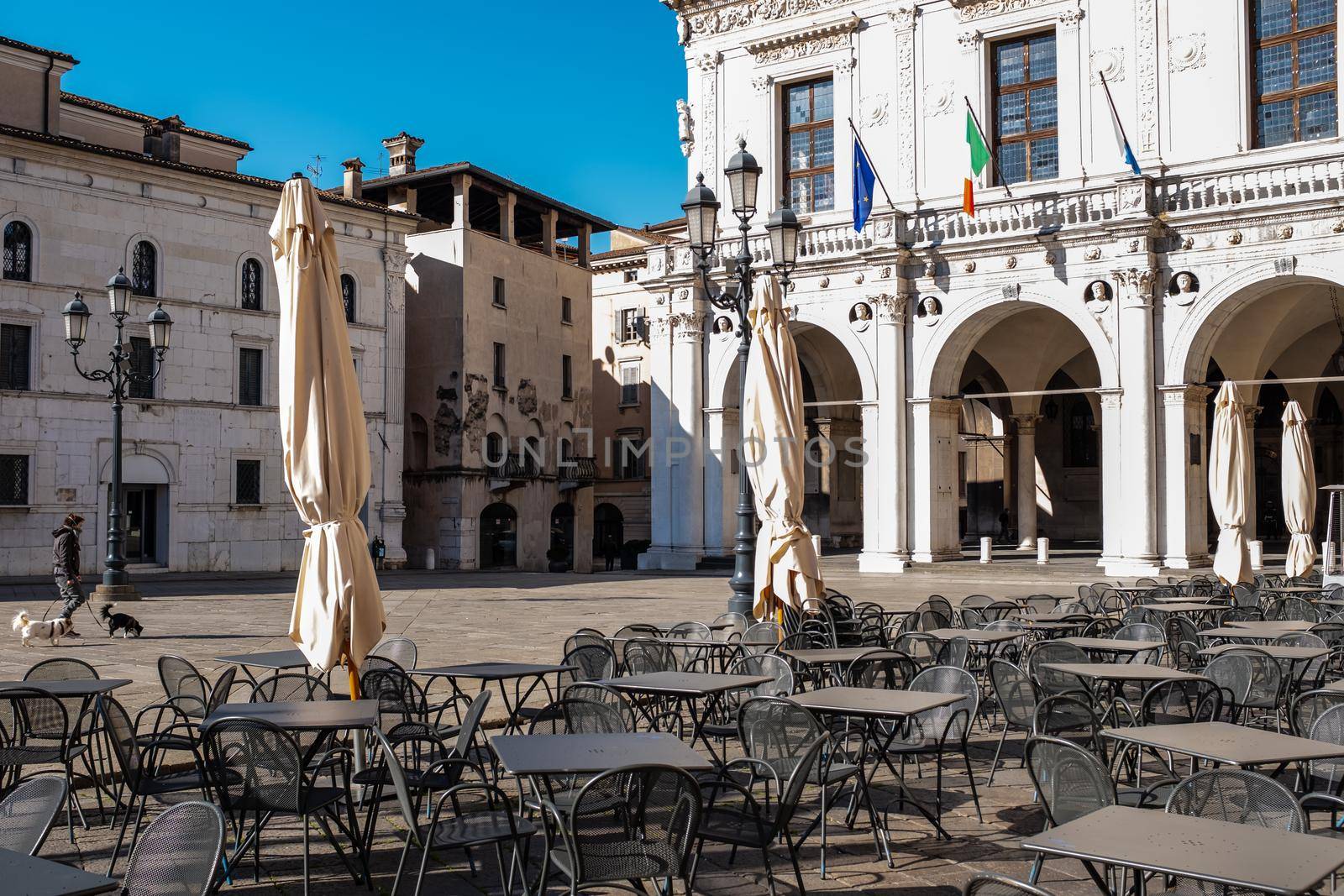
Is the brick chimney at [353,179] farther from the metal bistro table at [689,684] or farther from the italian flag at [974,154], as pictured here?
the metal bistro table at [689,684]

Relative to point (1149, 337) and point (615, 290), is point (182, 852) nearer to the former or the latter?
point (1149, 337)

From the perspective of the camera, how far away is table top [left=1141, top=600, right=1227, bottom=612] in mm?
12320

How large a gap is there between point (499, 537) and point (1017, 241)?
21.6m

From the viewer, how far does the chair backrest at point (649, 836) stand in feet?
14.7

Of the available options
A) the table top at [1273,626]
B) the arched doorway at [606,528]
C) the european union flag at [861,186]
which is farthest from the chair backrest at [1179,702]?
the arched doorway at [606,528]

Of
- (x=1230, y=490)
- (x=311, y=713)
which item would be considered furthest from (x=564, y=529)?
(x=311, y=713)

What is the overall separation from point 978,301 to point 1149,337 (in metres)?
3.68

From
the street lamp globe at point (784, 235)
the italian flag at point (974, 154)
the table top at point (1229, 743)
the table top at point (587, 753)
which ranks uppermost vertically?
the italian flag at point (974, 154)

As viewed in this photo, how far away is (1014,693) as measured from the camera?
7539 millimetres

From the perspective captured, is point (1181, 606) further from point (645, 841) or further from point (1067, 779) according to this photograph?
point (645, 841)

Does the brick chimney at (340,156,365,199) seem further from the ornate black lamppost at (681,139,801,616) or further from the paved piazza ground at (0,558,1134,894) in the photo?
the ornate black lamppost at (681,139,801,616)

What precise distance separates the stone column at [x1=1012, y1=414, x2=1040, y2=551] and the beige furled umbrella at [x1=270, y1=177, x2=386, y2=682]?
88.3ft

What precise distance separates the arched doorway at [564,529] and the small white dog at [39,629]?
2898 cm

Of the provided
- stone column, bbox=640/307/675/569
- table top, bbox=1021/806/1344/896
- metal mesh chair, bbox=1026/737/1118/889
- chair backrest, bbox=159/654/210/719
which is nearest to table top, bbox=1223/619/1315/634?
metal mesh chair, bbox=1026/737/1118/889
